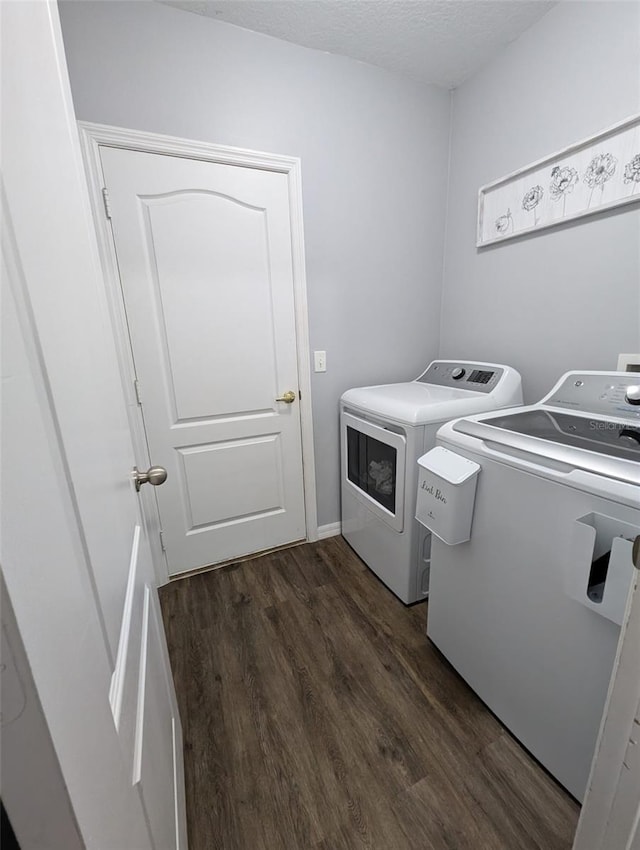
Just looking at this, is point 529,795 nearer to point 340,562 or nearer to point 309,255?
point 340,562

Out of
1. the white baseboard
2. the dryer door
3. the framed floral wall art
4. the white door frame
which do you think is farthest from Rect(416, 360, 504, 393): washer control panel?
the white baseboard

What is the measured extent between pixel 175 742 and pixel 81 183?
4.38 ft

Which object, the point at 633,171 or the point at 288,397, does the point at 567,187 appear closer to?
the point at 633,171

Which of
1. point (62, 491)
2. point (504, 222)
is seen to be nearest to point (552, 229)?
point (504, 222)

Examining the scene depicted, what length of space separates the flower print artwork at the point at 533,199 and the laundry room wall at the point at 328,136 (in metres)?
0.56

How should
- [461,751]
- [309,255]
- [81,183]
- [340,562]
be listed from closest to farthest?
[81,183] → [461,751] → [309,255] → [340,562]

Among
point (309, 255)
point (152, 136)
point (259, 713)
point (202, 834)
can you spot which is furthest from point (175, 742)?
point (152, 136)

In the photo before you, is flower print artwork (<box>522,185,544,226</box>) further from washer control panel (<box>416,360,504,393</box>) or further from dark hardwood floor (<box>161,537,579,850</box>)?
dark hardwood floor (<box>161,537,579,850</box>)

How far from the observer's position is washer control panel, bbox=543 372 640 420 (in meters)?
1.17

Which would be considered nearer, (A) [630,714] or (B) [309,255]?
(A) [630,714]

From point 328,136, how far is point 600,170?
122 cm

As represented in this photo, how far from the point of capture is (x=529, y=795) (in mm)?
1012

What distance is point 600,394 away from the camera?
127cm

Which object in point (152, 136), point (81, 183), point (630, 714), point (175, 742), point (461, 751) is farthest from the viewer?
point (152, 136)
